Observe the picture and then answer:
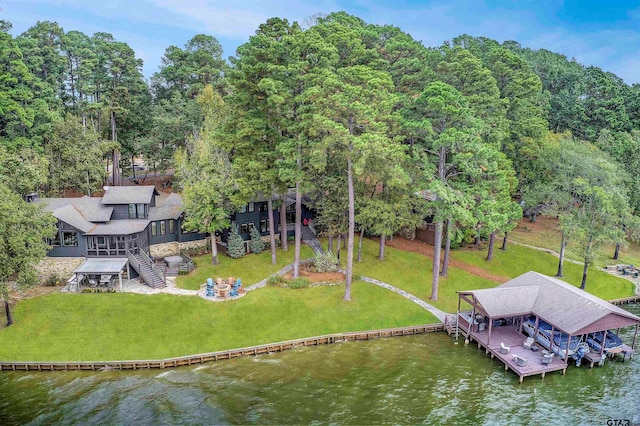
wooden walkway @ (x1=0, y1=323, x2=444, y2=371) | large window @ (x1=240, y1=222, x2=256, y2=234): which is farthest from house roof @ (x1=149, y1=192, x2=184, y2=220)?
wooden walkway @ (x1=0, y1=323, x2=444, y2=371)

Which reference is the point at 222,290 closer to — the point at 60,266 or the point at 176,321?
the point at 176,321

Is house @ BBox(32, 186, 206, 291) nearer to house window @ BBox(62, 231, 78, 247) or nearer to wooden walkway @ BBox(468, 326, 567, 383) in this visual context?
house window @ BBox(62, 231, 78, 247)

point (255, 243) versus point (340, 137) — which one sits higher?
point (340, 137)

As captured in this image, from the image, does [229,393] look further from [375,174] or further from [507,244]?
[507,244]

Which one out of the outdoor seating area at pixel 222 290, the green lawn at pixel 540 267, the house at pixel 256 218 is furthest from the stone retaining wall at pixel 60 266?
the green lawn at pixel 540 267

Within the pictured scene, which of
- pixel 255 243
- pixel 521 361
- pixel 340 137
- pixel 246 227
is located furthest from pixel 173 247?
pixel 521 361

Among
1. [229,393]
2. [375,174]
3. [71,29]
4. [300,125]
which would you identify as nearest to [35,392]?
[229,393]
